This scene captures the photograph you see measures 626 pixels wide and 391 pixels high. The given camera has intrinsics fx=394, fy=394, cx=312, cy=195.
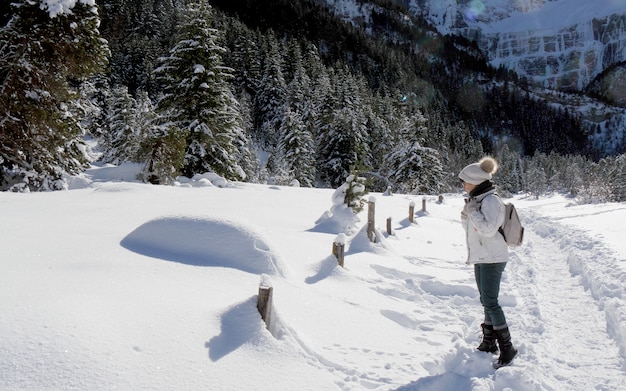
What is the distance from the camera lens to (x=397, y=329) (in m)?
5.51

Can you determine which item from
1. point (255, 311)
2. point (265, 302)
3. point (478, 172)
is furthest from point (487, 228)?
point (255, 311)

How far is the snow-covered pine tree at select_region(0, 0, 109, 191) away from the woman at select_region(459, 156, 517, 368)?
1305 cm

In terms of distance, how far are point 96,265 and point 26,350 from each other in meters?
2.01

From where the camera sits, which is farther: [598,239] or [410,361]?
[598,239]

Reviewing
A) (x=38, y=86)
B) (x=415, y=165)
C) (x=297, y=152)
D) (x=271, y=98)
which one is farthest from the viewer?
(x=271, y=98)

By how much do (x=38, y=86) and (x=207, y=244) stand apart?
10900mm

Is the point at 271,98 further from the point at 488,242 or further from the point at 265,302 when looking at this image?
the point at 488,242

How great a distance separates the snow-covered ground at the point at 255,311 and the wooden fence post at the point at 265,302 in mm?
96

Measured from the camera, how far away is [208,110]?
62.1 ft

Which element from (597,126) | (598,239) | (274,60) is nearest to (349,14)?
(597,126)

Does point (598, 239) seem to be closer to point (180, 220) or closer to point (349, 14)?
point (180, 220)

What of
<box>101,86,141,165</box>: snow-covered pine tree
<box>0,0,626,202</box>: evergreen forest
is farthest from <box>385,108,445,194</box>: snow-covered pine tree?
<box>101,86,141,165</box>: snow-covered pine tree

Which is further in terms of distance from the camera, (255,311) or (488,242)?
(255,311)

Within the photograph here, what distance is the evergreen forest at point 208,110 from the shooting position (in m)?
12.8
